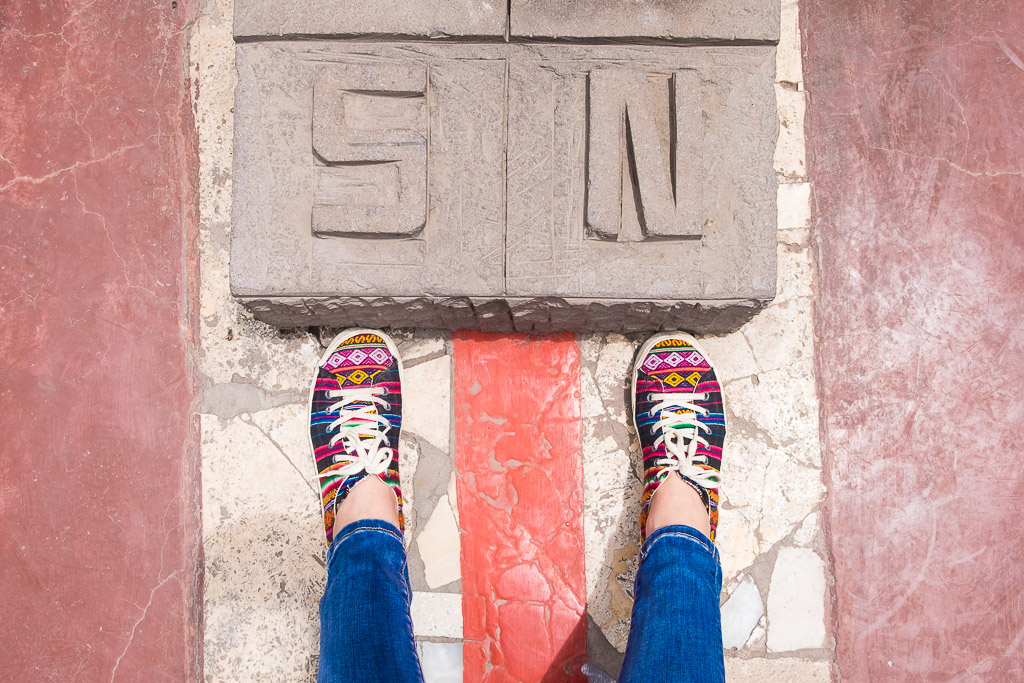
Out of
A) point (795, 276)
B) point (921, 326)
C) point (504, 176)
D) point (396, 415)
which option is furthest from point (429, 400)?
point (921, 326)

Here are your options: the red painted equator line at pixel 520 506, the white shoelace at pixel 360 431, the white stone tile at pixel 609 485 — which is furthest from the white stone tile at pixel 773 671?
the white shoelace at pixel 360 431

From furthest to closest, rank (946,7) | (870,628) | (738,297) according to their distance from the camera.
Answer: (946,7) → (870,628) → (738,297)

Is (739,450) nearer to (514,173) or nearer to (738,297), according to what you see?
(738,297)

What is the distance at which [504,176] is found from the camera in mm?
1682

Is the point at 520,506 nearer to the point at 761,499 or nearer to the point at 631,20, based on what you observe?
the point at 761,499

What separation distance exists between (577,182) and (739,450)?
0.94 metres

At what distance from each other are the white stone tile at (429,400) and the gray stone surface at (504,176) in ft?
1.06

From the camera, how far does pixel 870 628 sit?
1899mm

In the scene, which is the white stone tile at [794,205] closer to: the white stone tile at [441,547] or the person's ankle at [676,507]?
the person's ankle at [676,507]

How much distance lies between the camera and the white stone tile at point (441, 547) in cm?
192

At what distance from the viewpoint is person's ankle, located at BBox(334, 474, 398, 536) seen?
183 cm

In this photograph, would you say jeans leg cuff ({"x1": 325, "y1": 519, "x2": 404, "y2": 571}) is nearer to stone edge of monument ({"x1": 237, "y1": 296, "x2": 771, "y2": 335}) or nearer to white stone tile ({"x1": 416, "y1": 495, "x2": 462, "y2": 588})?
white stone tile ({"x1": 416, "y1": 495, "x2": 462, "y2": 588})

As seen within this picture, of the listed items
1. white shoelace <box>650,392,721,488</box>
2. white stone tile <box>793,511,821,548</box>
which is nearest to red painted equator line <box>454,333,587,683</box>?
white shoelace <box>650,392,721,488</box>

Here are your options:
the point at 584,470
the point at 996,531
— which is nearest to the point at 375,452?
the point at 584,470
